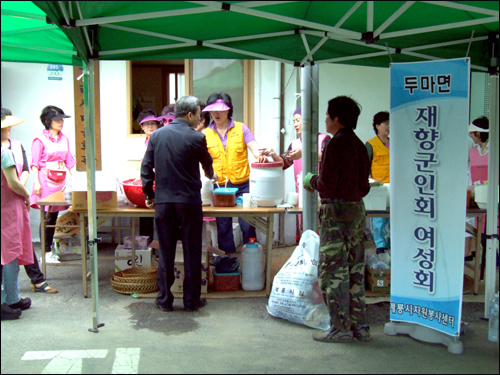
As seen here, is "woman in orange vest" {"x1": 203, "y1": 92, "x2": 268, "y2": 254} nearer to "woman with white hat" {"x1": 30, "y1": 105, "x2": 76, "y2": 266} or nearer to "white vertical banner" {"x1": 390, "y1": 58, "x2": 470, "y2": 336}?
"woman with white hat" {"x1": 30, "y1": 105, "x2": 76, "y2": 266}

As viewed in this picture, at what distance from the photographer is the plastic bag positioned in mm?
4324

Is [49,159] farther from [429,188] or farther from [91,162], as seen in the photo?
[429,188]

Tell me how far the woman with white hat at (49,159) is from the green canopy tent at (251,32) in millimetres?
1504

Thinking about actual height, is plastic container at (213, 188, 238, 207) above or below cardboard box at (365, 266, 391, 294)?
above

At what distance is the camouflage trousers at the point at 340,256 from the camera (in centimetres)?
386

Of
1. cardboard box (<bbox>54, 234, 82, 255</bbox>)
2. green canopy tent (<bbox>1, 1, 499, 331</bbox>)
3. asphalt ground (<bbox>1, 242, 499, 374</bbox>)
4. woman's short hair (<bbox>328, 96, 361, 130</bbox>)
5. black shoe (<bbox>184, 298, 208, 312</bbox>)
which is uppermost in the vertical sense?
green canopy tent (<bbox>1, 1, 499, 331</bbox>)

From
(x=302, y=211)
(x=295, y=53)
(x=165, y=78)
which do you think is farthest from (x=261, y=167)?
(x=165, y=78)

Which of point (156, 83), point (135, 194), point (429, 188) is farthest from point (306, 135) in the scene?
point (156, 83)

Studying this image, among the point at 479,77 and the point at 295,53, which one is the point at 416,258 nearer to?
the point at 295,53

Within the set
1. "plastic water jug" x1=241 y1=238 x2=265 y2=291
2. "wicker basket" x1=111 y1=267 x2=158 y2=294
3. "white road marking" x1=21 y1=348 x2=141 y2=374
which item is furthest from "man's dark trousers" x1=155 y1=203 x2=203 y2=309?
"white road marking" x1=21 y1=348 x2=141 y2=374

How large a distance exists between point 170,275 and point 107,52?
7.03ft

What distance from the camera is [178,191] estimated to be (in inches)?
181

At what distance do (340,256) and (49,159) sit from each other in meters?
4.49

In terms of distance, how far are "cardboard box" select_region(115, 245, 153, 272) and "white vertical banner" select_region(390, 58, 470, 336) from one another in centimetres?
314
